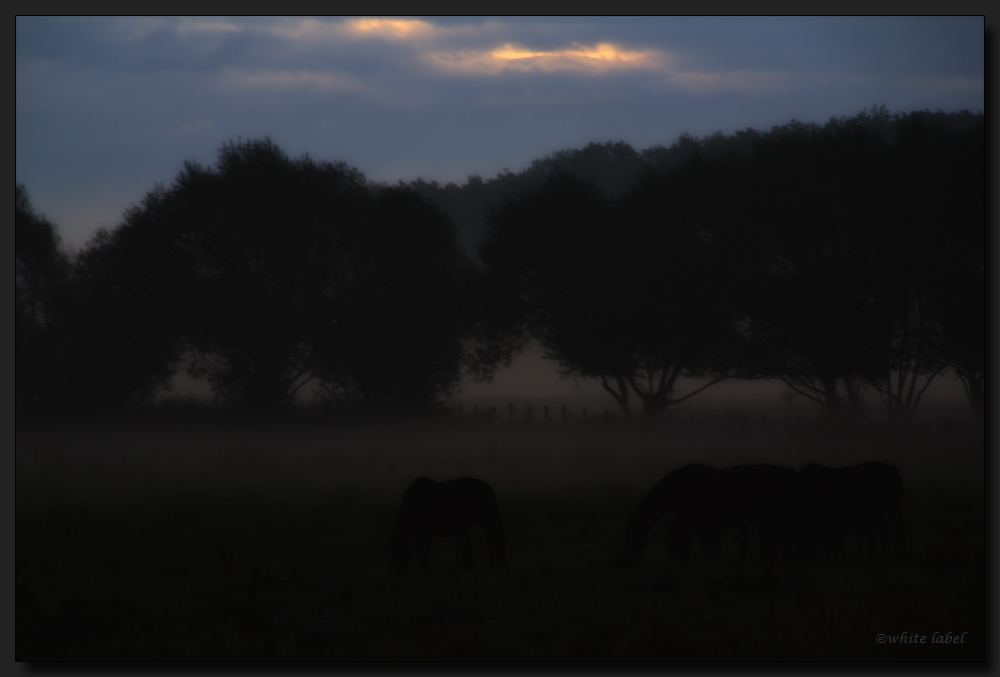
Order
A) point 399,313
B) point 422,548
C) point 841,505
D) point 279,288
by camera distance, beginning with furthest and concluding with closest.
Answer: point 279,288 < point 399,313 < point 841,505 < point 422,548

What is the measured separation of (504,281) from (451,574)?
2073 centimetres

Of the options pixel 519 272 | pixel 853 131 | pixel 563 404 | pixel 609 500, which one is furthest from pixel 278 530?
pixel 853 131

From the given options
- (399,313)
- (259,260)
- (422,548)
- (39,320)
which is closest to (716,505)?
(422,548)

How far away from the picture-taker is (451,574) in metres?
13.8

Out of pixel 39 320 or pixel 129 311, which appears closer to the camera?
pixel 39 320

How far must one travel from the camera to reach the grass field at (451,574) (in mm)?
10602

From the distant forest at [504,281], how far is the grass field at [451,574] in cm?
439

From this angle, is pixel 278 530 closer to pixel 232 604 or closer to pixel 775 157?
pixel 232 604

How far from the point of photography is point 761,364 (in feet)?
101

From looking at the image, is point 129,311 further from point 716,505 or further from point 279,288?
point 716,505

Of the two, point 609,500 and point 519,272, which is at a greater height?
point 519,272

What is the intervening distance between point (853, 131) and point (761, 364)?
29.3ft

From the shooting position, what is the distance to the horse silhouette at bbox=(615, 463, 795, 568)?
14055 millimetres

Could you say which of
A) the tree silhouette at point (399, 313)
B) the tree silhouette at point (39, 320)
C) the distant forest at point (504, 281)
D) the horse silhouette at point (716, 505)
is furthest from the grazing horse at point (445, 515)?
the tree silhouette at point (39, 320)
